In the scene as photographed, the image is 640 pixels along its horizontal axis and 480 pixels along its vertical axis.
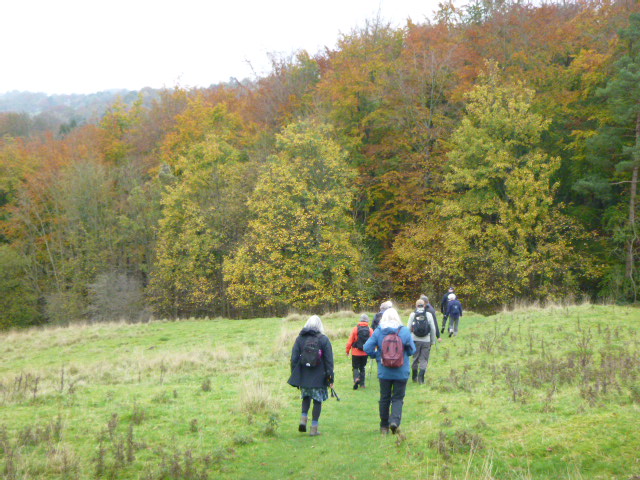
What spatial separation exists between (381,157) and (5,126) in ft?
242

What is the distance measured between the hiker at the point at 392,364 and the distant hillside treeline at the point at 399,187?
2629cm

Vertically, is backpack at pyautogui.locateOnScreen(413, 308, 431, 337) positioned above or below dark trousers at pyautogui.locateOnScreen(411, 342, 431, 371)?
above

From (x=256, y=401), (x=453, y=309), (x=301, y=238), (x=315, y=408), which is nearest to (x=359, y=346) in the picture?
(x=256, y=401)

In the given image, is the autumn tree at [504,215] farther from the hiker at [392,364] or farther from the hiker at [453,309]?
the hiker at [392,364]

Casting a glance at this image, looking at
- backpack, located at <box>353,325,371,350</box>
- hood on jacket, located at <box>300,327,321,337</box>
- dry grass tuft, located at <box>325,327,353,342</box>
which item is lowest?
dry grass tuft, located at <box>325,327,353,342</box>

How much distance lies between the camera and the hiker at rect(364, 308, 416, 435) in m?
8.40

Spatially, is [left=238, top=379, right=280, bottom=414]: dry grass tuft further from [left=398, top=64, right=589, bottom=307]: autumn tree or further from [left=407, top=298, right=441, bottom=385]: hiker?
[left=398, top=64, right=589, bottom=307]: autumn tree

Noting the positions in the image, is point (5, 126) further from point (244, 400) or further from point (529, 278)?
point (244, 400)

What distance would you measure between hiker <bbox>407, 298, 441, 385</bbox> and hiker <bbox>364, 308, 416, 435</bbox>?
374 centimetres

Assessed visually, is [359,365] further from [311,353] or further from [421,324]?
[311,353]

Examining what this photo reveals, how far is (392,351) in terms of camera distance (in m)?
8.39

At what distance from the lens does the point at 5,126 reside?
87.7 metres

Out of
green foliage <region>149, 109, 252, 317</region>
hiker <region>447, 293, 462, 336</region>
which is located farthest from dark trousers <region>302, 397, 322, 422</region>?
green foliage <region>149, 109, 252, 317</region>

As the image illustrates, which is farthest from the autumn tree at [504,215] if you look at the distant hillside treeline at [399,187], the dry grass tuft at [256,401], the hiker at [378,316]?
the dry grass tuft at [256,401]
